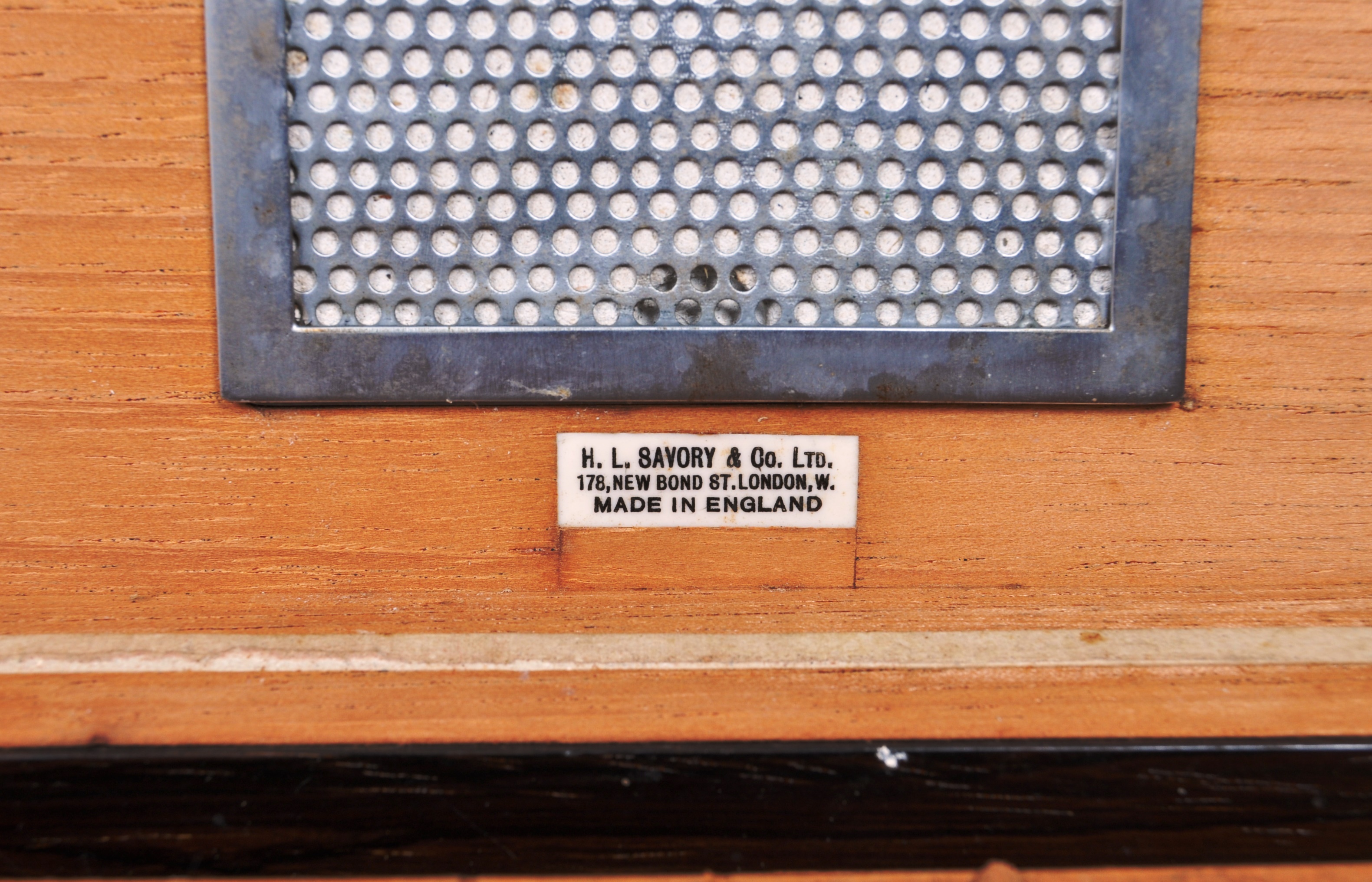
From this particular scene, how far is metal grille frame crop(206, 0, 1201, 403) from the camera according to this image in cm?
43

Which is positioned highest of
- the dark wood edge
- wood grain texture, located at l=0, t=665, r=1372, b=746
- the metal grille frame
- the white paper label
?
the metal grille frame

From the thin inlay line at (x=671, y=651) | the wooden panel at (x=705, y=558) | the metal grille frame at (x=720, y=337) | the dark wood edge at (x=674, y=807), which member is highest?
the metal grille frame at (x=720, y=337)

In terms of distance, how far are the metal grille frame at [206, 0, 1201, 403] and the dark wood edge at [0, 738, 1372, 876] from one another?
0.21 m

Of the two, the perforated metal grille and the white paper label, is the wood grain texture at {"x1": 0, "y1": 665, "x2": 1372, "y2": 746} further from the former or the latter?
the perforated metal grille

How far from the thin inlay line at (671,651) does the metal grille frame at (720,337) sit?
16 cm

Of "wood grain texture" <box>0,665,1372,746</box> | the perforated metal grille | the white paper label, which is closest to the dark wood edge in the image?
"wood grain texture" <box>0,665,1372,746</box>

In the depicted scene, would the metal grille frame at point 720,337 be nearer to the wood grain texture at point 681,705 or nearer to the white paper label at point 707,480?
the white paper label at point 707,480

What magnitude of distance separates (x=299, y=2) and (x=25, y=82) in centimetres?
18

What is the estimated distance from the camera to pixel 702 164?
1.41ft

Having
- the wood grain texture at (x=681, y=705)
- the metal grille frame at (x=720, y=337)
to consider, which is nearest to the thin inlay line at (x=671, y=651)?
the wood grain texture at (x=681, y=705)

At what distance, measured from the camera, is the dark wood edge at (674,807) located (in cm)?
40

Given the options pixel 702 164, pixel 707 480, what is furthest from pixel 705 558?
pixel 702 164

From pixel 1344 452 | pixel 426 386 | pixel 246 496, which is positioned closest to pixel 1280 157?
pixel 1344 452

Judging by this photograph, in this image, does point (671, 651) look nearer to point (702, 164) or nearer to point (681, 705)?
point (681, 705)
